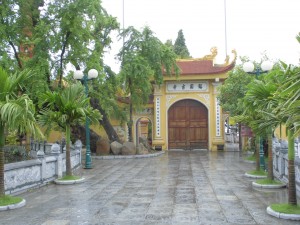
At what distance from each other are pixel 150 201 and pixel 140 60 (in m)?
13.3

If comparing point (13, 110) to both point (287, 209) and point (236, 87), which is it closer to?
point (287, 209)

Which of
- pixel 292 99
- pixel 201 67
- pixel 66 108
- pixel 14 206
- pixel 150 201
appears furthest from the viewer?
pixel 201 67

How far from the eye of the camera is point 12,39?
54.8 feet

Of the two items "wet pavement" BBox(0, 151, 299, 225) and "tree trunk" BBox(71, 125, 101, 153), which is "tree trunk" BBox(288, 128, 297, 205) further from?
"tree trunk" BBox(71, 125, 101, 153)

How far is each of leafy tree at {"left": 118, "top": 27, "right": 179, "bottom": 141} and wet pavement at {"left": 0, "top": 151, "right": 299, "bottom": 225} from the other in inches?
342

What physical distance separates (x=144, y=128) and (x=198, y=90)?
1116cm

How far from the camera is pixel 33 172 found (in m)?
10.9

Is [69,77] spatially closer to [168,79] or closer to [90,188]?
[90,188]

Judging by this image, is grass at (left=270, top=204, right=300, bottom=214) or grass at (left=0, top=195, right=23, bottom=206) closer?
grass at (left=270, top=204, right=300, bottom=214)

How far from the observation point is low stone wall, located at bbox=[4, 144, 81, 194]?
9641 millimetres

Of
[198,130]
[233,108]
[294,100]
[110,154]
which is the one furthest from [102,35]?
[294,100]

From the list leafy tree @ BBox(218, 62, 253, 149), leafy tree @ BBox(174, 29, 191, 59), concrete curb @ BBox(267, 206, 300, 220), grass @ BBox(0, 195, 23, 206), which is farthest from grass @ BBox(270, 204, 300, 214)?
leafy tree @ BBox(174, 29, 191, 59)

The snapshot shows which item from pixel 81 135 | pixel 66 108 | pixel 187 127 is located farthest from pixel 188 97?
pixel 66 108

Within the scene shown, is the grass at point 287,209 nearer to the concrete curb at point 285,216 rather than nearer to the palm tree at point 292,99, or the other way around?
the concrete curb at point 285,216
